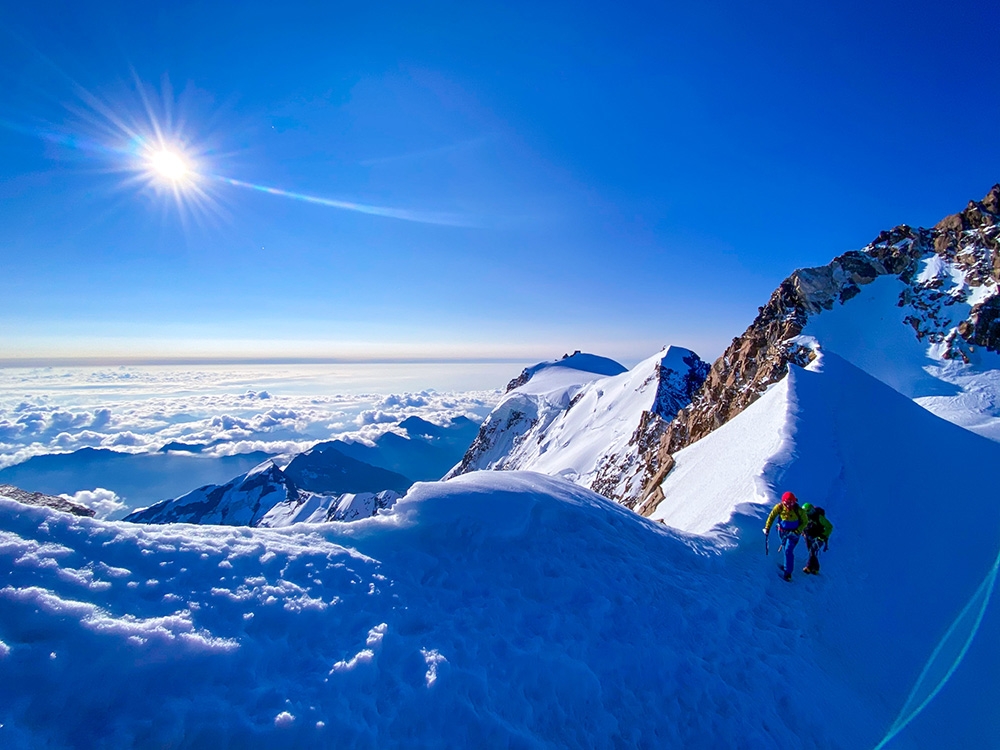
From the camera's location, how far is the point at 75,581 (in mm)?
4645

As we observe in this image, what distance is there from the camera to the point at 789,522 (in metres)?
9.56

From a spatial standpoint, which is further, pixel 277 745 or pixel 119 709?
pixel 277 745

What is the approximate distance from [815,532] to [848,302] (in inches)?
2022

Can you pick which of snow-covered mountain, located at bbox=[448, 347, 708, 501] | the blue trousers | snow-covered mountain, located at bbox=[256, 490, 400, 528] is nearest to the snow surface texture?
snow-covered mountain, located at bbox=[448, 347, 708, 501]

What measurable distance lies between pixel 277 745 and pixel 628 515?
9.12 meters

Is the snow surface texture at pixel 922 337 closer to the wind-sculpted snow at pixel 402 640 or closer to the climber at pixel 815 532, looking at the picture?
the climber at pixel 815 532

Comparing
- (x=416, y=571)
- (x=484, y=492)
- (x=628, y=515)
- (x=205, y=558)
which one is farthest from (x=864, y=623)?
(x=205, y=558)

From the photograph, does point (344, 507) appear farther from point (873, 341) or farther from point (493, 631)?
point (493, 631)

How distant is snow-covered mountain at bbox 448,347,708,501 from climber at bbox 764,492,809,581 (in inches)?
1098

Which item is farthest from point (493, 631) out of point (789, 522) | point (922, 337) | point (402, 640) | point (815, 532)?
point (922, 337)

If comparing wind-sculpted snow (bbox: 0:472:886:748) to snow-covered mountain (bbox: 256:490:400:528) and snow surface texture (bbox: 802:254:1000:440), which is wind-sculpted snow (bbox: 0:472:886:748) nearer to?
snow surface texture (bbox: 802:254:1000:440)

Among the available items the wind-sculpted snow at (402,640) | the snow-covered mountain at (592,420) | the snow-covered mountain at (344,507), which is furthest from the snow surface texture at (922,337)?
the snow-covered mountain at (344,507)

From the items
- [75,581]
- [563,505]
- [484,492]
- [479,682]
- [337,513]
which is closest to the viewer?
[75,581]

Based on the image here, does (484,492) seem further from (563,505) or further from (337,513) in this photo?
(337,513)
